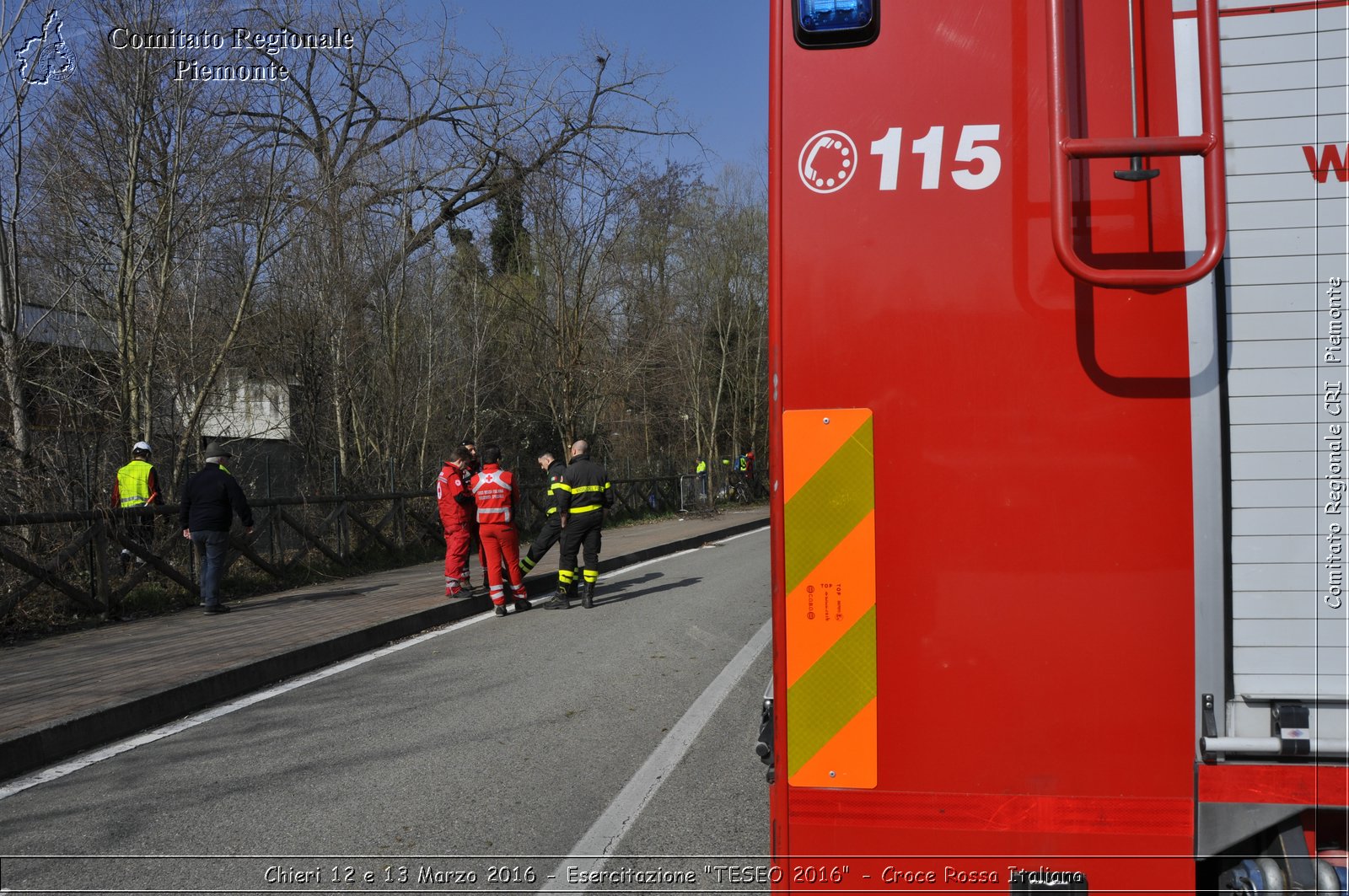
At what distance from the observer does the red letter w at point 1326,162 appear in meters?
2.10

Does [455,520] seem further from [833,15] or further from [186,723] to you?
[833,15]

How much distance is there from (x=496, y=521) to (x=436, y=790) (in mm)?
6097

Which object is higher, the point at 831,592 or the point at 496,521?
the point at 831,592

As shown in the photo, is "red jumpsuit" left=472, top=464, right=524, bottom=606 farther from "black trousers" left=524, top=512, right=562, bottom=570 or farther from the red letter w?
the red letter w

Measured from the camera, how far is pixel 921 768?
7.75 ft

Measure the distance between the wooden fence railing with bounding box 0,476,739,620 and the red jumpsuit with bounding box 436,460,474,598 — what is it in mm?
3009

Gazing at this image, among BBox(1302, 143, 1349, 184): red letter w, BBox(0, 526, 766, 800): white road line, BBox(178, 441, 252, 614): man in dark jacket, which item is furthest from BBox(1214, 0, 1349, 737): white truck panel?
BBox(178, 441, 252, 614): man in dark jacket

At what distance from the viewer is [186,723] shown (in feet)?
23.1

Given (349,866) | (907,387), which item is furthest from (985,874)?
(349,866)

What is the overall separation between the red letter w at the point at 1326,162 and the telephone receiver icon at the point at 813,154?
1.00m

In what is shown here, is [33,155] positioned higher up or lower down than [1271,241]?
higher up

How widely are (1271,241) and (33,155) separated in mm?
13501

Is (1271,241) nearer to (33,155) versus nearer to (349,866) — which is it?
(349,866)

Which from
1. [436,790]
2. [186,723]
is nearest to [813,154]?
[436,790]
